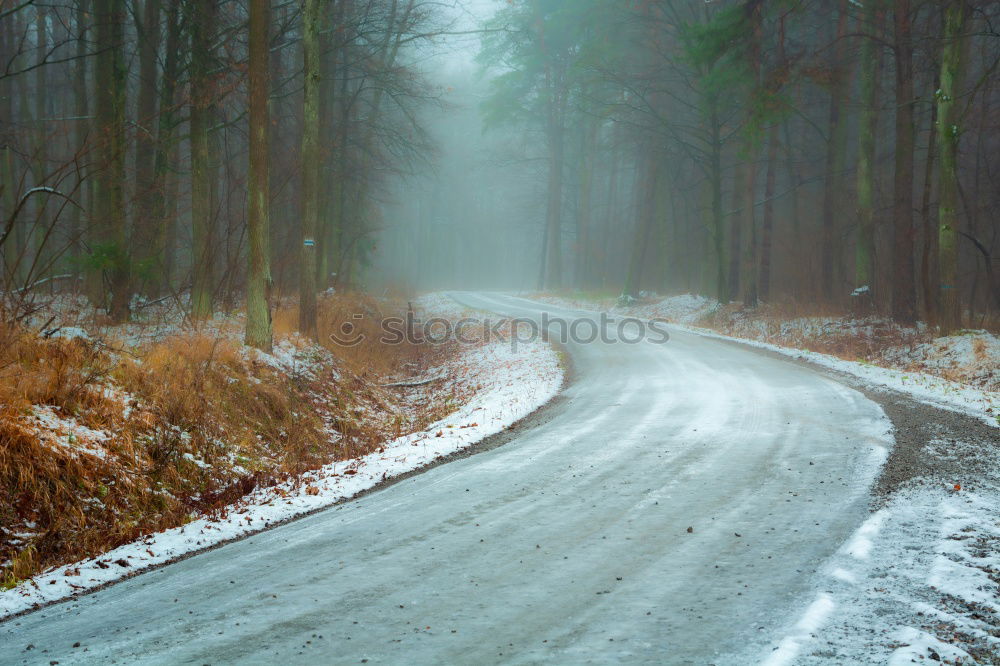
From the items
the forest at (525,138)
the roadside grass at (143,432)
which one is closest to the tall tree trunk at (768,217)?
the forest at (525,138)

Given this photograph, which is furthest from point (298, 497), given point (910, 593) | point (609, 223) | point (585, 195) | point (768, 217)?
point (609, 223)

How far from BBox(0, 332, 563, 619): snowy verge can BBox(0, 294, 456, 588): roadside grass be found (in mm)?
328

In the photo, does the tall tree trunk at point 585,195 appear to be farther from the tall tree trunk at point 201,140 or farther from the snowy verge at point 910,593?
the snowy verge at point 910,593

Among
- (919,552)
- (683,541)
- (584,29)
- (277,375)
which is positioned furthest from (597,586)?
(584,29)

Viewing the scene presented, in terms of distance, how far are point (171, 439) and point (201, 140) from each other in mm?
8195

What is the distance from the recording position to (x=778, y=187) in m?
33.2

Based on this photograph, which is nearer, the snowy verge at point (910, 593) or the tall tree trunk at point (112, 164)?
the snowy verge at point (910, 593)

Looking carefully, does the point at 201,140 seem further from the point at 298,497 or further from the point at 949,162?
the point at 949,162

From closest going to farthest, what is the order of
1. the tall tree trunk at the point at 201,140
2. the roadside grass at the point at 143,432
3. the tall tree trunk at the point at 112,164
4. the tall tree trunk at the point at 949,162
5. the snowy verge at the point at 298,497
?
1. the snowy verge at the point at 298,497
2. the roadside grass at the point at 143,432
3. the tall tree trunk at the point at 112,164
4. the tall tree trunk at the point at 201,140
5. the tall tree trunk at the point at 949,162

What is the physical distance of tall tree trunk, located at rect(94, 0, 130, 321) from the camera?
1070cm

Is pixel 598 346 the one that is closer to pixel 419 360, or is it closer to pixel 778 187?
pixel 419 360

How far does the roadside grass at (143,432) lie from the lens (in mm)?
5086

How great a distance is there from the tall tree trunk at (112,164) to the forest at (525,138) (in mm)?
54

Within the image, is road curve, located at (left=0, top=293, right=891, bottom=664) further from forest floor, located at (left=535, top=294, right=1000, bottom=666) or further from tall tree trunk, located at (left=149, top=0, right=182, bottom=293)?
tall tree trunk, located at (left=149, top=0, right=182, bottom=293)
